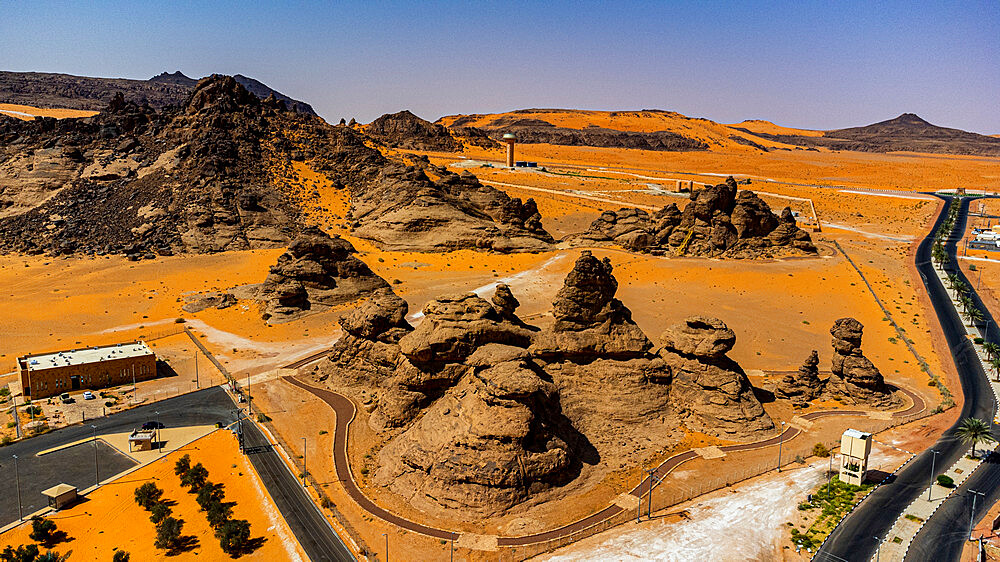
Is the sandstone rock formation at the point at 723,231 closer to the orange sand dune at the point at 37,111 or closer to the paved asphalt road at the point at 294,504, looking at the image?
the paved asphalt road at the point at 294,504

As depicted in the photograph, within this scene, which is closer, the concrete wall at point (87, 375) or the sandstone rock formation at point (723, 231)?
the concrete wall at point (87, 375)

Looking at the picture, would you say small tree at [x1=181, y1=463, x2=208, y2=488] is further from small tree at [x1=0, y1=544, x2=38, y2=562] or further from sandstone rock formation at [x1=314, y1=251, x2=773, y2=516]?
sandstone rock formation at [x1=314, y1=251, x2=773, y2=516]

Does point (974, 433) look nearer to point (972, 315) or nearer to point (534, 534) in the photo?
point (534, 534)

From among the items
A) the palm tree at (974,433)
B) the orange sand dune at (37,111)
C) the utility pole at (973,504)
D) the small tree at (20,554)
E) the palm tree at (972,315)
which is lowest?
the small tree at (20,554)

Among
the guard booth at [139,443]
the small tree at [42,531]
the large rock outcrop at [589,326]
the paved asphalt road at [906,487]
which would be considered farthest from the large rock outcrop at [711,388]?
the small tree at [42,531]

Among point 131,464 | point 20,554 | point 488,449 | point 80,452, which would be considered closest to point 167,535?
point 20,554

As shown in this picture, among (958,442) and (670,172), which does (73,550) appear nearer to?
(958,442)
